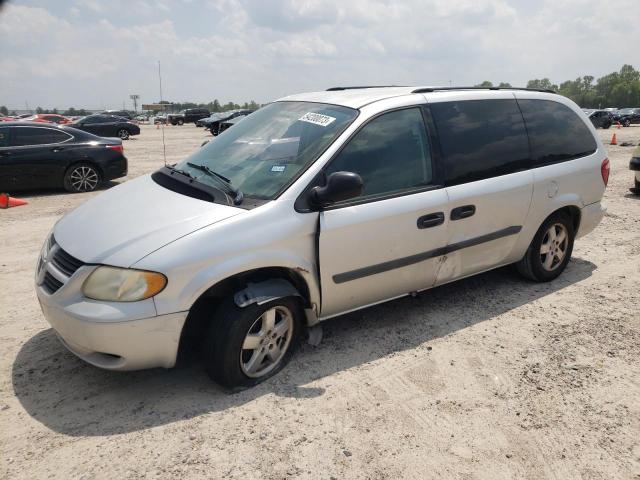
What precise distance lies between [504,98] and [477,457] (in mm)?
3016

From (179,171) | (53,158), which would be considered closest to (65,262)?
(179,171)

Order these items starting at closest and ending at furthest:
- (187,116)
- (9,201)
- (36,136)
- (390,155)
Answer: (390,155), (9,201), (36,136), (187,116)

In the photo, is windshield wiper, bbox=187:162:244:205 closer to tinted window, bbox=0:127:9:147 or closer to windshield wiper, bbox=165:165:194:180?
windshield wiper, bbox=165:165:194:180

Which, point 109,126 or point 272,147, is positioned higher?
point 272,147

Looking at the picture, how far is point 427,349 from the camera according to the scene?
11.9 feet

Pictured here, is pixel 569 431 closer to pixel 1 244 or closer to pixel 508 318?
pixel 508 318

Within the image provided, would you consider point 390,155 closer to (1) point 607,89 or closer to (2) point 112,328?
(2) point 112,328

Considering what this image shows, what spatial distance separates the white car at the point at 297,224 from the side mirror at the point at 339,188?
13mm

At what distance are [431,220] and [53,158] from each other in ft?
27.1

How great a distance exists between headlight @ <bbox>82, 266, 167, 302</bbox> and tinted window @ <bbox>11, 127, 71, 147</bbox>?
309 inches

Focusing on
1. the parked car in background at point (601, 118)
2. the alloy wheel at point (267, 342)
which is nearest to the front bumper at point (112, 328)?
the alloy wheel at point (267, 342)

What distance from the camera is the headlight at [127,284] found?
2.69 m

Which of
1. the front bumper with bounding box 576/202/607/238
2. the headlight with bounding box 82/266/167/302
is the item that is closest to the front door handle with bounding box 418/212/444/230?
the headlight with bounding box 82/266/167/302

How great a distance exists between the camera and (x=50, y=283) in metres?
2.99
